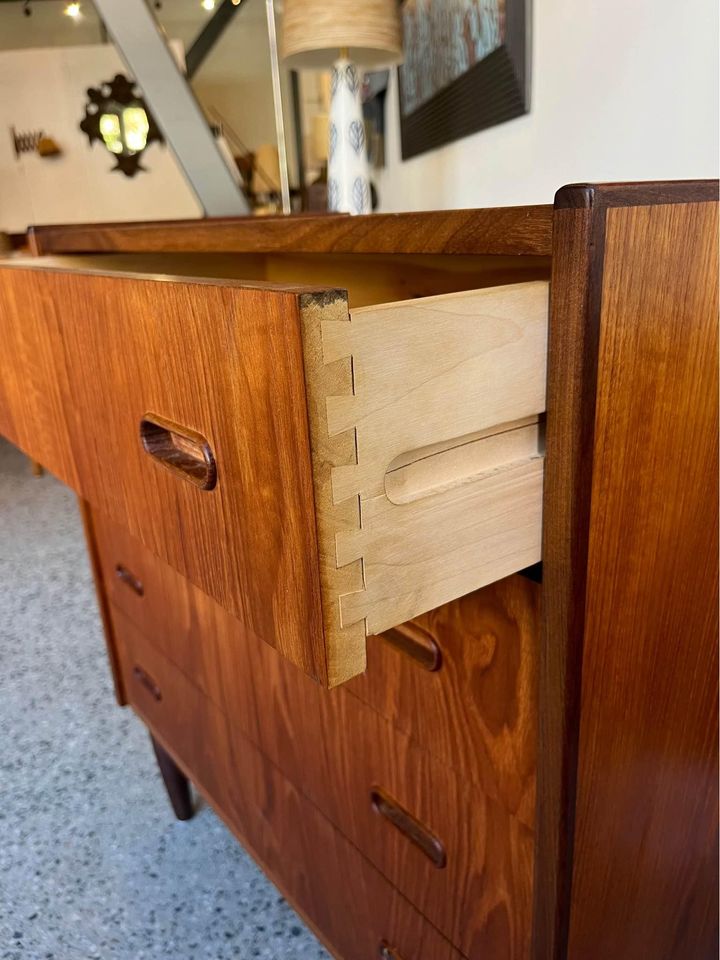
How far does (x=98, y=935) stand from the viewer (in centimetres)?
111

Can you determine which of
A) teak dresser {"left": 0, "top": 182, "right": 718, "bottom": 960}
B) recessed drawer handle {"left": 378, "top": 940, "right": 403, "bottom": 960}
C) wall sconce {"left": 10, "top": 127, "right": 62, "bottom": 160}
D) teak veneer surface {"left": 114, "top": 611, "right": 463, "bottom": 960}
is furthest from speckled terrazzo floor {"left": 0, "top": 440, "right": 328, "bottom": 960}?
wall sconce {"left": 10, "top": 127, "right": 62, "bottom": 160}

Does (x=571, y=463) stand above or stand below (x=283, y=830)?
above

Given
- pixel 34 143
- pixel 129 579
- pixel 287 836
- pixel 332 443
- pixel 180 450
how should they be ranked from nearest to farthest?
pixel 332 443 → pixel 180 450 → pixel 287 836 → pixel 129 579 → pixel 34 143

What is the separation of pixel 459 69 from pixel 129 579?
37.5 inches

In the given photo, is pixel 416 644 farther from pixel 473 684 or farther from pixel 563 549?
pixel 563 549

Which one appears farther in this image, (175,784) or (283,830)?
(175,784)

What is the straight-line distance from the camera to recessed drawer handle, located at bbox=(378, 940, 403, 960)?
751 millimetres

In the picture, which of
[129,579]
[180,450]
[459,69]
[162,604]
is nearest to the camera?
[180,450]

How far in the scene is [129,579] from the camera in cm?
115

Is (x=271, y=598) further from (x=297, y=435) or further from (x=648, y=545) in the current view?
(x=648, y=545)

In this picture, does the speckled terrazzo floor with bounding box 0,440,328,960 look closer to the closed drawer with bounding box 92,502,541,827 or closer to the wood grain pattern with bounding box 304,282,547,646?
the closed drawer with bounding box 92,502,541,827

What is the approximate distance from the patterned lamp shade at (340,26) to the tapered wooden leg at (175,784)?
109 centimetres

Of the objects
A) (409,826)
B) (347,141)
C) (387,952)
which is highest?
(347,141)

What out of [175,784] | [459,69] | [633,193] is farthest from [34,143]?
[633,193]
